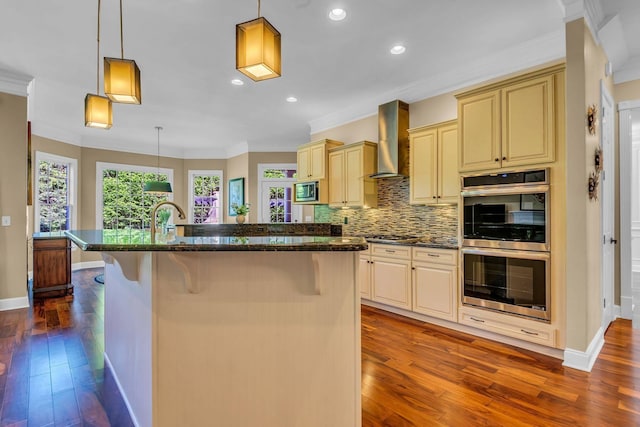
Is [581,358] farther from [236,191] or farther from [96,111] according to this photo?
[236,191]

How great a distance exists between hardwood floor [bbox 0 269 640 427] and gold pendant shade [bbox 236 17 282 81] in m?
2.05

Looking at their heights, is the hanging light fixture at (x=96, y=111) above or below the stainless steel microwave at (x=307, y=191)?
above

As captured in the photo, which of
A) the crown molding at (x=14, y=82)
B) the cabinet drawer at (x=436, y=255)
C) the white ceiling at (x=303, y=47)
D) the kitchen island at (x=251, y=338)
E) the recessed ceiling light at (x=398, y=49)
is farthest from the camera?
the crown molding at (x=14, y=82)

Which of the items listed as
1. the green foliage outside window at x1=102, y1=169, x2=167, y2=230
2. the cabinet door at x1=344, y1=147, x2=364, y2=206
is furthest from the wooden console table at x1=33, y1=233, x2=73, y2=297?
the cabinet door at x1=344, y1=147, x2=364, y2=206

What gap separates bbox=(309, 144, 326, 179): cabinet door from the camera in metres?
5.08

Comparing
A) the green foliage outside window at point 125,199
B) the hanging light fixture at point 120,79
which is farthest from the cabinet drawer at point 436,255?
the green foliage outside window at point 125,199

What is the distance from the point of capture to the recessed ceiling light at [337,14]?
2.63 m

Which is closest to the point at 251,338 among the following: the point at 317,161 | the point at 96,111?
the point at 96,111

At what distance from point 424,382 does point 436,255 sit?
1460 mm

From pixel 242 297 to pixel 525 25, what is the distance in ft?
10.7

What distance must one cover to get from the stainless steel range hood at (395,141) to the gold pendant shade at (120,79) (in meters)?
3.07

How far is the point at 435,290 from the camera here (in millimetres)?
3473

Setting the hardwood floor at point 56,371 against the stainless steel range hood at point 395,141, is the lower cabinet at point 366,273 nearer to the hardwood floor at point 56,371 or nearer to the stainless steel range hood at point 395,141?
the stainless steel range hood at point 395,141

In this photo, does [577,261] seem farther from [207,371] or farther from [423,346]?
[207,371]
